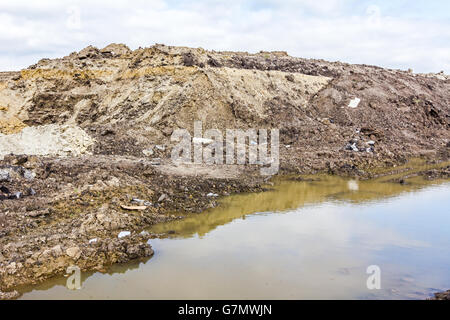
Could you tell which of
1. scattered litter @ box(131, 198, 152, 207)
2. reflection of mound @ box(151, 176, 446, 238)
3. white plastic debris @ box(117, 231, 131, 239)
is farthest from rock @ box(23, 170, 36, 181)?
reflection of mound @ box(151, 176, 446, 238)

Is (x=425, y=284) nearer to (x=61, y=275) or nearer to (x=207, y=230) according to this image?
(x=207, y=230)

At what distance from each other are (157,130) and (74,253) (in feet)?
28.8

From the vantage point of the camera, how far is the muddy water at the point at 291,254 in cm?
566

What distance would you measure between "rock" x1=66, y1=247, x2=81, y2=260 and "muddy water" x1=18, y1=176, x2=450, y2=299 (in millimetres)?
394

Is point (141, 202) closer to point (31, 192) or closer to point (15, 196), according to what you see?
point (31, 192)

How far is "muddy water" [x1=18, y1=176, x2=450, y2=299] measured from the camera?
5.66 m

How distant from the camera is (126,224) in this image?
7.92 m

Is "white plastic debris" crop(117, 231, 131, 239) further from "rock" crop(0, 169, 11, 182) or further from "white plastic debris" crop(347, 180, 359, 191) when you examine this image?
"white plastic debris" crop(347, 180, 359, 191)

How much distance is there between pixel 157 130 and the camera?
1476cm

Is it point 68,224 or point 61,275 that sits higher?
point 68,224

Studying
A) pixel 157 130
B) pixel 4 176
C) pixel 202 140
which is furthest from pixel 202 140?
pixel 4 176

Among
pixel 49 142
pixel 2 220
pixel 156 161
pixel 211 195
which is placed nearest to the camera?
pixel 2 220
